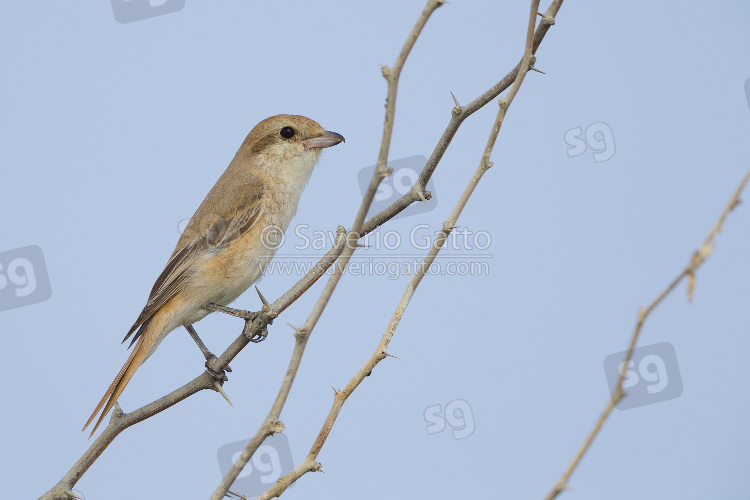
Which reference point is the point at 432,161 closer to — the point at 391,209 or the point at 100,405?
the point at 391,209

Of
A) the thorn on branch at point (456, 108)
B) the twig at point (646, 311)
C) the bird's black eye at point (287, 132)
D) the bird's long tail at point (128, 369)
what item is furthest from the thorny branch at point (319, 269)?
the bird's black eye at point (287, 132)

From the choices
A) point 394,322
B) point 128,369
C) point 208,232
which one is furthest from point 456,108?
point 208,232

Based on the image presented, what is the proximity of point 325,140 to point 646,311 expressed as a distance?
12.5 feet

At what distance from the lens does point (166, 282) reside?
454cm

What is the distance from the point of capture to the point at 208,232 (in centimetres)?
477

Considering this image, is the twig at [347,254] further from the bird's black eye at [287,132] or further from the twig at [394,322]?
the bird's black eye at [287,132]

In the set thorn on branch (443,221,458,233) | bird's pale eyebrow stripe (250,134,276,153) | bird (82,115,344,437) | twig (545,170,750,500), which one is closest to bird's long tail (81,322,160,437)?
bird (82,115,344,437)

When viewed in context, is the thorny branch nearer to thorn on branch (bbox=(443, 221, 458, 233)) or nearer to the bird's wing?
thorn on branch (bbox=(443, 221, 458, 233))

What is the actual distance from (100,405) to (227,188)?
6.42ft

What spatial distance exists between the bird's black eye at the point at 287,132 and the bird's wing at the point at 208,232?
1.25ft

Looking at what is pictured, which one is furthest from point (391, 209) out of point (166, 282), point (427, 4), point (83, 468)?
point (166, 282)

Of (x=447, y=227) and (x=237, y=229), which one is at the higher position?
(x=237, y=229)

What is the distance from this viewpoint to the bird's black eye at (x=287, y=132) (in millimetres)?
5059

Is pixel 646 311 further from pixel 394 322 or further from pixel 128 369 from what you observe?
pixel 128 369
